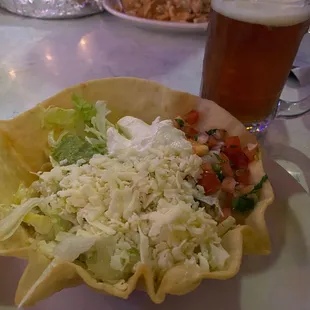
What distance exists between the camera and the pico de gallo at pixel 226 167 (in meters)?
0.85

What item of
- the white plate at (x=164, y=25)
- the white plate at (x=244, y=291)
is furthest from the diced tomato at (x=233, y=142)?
the white plate at (x=164, y=25)

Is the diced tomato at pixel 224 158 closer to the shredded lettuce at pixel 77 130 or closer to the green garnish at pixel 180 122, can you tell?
the green garnish at pixel 180 122

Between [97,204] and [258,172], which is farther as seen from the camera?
[258,172]

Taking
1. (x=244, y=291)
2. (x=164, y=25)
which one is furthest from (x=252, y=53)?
(x=164, y=25)

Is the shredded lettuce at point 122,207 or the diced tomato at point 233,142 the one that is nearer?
the shredded lettuce at point 122,207

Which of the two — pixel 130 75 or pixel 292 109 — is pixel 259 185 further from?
pixel 130 75

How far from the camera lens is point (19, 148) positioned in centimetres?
94

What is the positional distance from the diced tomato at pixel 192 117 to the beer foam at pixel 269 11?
0.24 metres

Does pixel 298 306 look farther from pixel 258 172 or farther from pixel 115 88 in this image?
pixel 115 88

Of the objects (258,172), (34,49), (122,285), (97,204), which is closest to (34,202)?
(97,204)

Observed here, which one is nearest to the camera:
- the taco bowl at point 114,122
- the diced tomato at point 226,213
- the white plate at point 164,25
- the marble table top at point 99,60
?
the taco bowl at point 114,122

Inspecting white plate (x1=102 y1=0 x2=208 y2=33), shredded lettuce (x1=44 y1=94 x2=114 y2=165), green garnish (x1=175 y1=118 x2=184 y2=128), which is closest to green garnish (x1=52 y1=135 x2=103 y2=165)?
shredded lettuce (x1=44 y1=94 x2=114 y2=165)

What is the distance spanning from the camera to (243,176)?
90cm

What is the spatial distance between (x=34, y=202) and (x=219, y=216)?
0.35 meters
